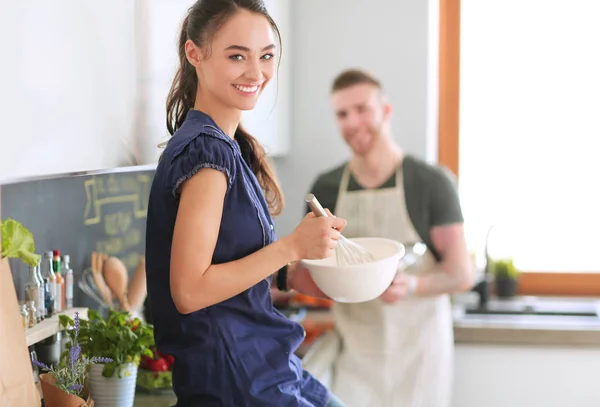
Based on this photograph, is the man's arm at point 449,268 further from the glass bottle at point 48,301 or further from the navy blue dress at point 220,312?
the navy blue dress at point 220,312

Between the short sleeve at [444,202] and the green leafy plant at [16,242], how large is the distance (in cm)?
155

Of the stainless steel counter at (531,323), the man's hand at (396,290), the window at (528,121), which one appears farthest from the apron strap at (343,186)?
the window at (528,121)

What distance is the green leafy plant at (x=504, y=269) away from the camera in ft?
10.2

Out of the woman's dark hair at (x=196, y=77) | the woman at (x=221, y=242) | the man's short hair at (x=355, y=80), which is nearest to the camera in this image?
the woman at (x=221, y=242)

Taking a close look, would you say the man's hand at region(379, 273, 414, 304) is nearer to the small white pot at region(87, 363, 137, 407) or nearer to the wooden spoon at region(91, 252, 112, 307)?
the wooden spoon at region(91, 252, 112, 307)

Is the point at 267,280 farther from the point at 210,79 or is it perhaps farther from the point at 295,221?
the point at 295,221

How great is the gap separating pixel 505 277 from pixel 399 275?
0.82m

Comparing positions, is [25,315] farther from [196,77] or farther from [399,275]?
[399,275]

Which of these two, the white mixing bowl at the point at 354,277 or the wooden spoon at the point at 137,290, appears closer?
the white mixing bowl at the point at 354,277

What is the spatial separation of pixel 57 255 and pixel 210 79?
2.14 feet

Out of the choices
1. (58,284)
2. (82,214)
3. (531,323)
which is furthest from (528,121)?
(58,284)

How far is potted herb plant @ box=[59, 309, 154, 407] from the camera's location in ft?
4.94

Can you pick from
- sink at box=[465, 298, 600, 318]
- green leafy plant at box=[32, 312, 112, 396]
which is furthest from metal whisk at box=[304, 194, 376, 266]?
sink at box=[465, 298, 600, 318]

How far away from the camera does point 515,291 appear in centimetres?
311
